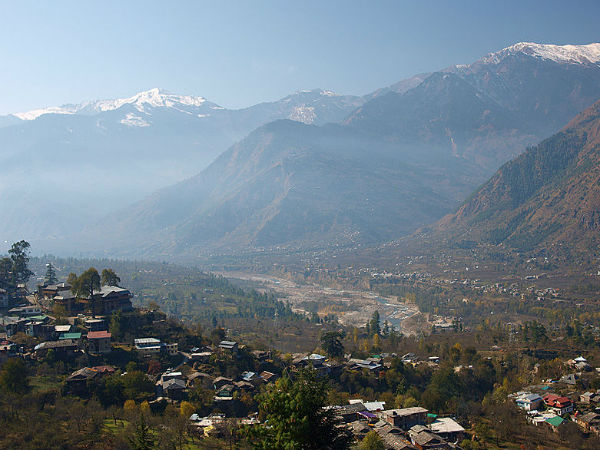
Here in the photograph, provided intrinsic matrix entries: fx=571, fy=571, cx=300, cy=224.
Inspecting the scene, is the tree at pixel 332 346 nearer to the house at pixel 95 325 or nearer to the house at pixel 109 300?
the house at pixel 109 300

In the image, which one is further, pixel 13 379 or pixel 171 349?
pixel 171 349

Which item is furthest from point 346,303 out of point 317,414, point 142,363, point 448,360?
point 317,414

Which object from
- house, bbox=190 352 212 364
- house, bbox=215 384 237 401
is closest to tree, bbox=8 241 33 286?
house, bbox=190 352 212 364

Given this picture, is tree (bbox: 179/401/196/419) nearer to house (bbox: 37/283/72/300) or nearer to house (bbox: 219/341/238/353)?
house (bbox: 219/341/238/353)

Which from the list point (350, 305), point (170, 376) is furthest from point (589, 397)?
point (350, 305)

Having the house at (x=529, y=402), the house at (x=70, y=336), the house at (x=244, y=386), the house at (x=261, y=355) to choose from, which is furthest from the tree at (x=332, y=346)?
the house at (x=70, y=336)

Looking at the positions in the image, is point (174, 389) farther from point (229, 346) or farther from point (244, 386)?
point (229, 346)
